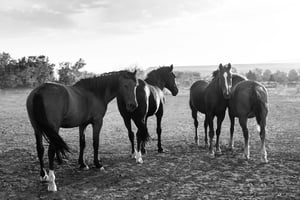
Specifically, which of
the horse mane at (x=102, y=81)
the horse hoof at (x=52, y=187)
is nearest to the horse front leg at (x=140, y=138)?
the horse mane at (x=102, y=81)

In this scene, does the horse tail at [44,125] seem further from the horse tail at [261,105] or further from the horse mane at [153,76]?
the horse tail at [261,105]

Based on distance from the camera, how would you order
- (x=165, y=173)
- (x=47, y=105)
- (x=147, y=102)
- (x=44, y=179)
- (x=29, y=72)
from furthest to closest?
(x=29, y=72) → (x=147, y=102) → (x=165, y=173) → (x=44, y=179) → (x=47, y=105)

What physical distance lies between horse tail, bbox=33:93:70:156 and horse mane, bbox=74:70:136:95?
139 centimetres

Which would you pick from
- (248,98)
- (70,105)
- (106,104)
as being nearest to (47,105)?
(70,105)

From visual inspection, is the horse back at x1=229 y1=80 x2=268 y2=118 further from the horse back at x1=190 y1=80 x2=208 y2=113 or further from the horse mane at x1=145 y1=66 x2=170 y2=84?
the horse mane at x1=145 y1=66 x2=170 y2=84

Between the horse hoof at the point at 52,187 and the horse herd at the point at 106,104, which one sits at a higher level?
the horse herd at the point at 106,104

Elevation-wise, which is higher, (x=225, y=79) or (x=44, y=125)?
(x=225, y=79)

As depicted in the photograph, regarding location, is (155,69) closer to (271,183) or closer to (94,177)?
(94,177)

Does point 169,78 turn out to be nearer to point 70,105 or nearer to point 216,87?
point 216,87

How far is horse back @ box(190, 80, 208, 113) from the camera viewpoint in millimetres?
8211

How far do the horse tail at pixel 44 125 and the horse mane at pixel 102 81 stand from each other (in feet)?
4.55

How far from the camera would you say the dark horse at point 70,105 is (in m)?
4.83

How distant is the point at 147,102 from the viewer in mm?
6766

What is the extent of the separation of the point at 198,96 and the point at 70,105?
420 cm
